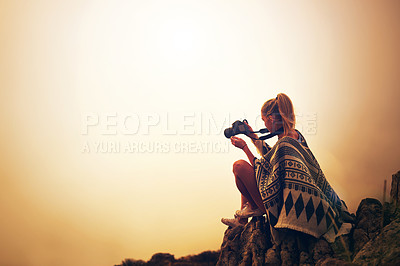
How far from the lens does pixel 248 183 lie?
2.99 metres

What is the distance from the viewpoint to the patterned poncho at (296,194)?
8.89 feet

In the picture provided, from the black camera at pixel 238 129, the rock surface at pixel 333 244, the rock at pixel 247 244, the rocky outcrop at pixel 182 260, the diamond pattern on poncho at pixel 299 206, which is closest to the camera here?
the rock surface at pixel 333 244

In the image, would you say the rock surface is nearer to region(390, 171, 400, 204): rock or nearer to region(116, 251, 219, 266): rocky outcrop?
region(390, 171, 400, 204): rock

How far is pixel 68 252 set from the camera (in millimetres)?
4852

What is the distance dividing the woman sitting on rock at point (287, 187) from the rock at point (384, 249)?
→ 27 cm

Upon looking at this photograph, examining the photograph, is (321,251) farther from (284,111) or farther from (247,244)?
(284,111)

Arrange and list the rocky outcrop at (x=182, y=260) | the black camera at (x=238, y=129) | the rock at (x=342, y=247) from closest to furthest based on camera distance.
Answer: the rock at (x=342, y=247)
the black camera at (x=238, y=129)
the rocky outcrop at (x=182, y=260)

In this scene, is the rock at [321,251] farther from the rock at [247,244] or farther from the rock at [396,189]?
the rock at [396,189]

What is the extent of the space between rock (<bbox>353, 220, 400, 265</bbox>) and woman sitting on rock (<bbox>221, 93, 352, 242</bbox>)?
27 centimetres

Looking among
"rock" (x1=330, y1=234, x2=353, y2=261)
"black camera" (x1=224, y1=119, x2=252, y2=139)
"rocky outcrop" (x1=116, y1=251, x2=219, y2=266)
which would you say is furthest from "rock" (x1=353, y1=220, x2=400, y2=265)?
"rocky outcrop" (x1=116, y1=251, x2=219, y2=266)

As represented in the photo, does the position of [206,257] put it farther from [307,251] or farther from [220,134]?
[307,251]

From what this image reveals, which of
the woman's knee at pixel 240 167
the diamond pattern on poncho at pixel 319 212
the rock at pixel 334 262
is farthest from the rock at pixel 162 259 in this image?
the rock at pixel 334 262

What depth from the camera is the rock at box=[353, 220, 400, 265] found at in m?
2.29

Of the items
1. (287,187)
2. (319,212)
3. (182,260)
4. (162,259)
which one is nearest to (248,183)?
(287,187)
